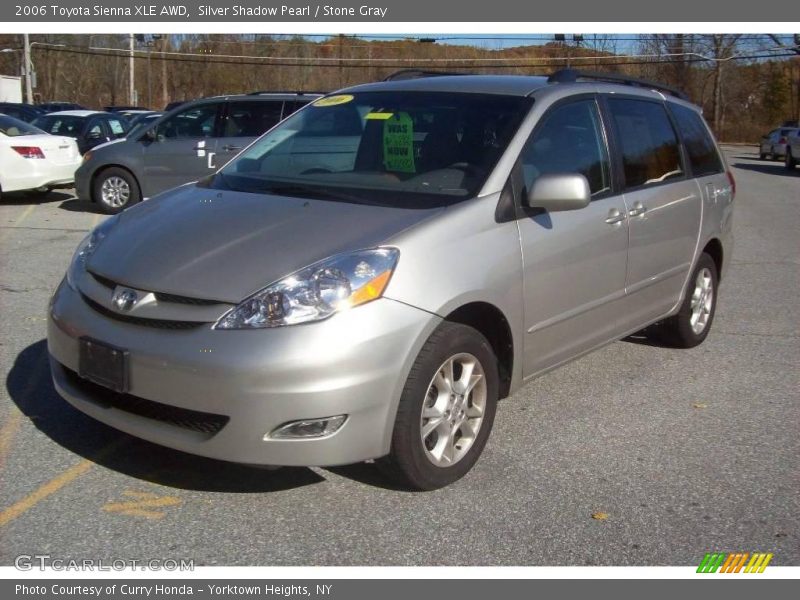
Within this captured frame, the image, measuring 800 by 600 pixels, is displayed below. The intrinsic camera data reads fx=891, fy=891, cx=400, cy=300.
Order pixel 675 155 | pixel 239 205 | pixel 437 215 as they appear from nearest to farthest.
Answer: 1. pixel 437 215
2. pixel 239 205
3. pixel 675 155

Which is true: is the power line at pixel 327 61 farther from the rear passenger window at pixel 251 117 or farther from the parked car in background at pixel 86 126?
the rear passenger window at pixel 251 117

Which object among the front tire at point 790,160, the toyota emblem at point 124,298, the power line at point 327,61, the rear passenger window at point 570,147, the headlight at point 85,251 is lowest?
the front tire at point 790,160

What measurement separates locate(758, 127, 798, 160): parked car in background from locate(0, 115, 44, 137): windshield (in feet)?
109

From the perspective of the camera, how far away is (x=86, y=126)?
19516mm

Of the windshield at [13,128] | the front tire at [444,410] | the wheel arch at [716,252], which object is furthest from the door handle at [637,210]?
the windshield at [13,128]

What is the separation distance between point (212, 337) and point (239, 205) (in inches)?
40.8

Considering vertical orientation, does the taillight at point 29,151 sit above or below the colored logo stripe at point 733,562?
above

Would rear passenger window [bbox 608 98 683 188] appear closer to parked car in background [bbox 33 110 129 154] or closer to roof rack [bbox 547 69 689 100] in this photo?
roof rack [bbox 547 69 689 100]

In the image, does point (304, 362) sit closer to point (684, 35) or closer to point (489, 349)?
point (489, 349)

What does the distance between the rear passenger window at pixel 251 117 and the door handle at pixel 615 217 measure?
332 inches

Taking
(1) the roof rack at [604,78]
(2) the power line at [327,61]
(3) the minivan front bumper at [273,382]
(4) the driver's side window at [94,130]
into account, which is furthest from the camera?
(2) the power line at [327,61]

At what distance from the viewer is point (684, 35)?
58625 millimetres

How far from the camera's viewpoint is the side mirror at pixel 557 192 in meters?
4.17
